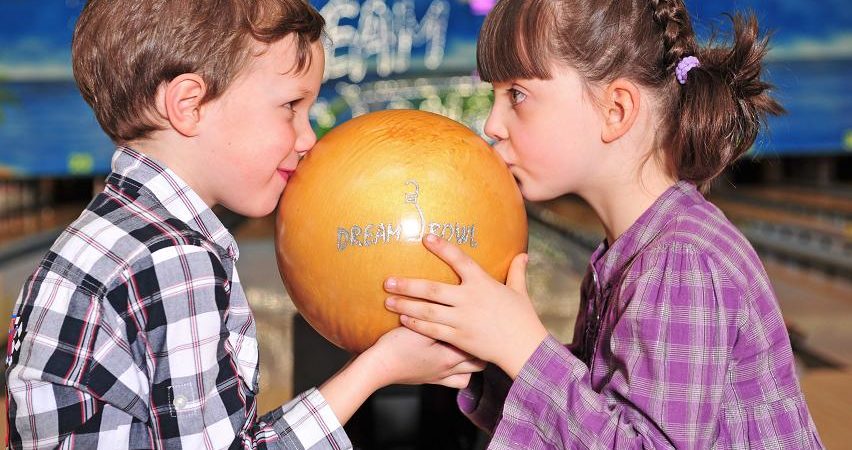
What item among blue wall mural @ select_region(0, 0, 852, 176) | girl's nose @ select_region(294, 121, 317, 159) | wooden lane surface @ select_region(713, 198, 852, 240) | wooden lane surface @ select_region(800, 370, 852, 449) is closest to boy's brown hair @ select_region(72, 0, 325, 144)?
girl's nose @ select_region(294, 121, 317, 159)

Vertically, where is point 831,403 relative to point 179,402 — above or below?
below

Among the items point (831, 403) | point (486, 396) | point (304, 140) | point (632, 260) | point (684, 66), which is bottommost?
point (831, 403)

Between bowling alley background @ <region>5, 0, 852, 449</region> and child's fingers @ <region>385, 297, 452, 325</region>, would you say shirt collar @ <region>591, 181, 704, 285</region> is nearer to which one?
child's fingers @ <region>385, 297, 452, 325</region>

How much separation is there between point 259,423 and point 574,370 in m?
0.35

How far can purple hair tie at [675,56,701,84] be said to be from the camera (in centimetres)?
104

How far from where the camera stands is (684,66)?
1.04 meters

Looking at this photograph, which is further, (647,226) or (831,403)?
(831,403)

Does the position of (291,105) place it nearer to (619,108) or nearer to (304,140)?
(304,140)

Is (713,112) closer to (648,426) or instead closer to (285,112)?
(648,426)

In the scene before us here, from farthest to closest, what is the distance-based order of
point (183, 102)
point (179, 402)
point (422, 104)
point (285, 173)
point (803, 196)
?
point (803, 196) → point (422, 104) → point (285, 173) → point (183, 102) → point (179, 402)

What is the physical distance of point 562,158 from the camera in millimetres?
1067

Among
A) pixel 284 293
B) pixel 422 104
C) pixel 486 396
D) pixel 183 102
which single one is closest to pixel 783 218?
pixel 422 104

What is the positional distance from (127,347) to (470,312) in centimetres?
36

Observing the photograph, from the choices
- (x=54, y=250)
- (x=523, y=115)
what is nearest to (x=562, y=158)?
(x=523, y=115)
